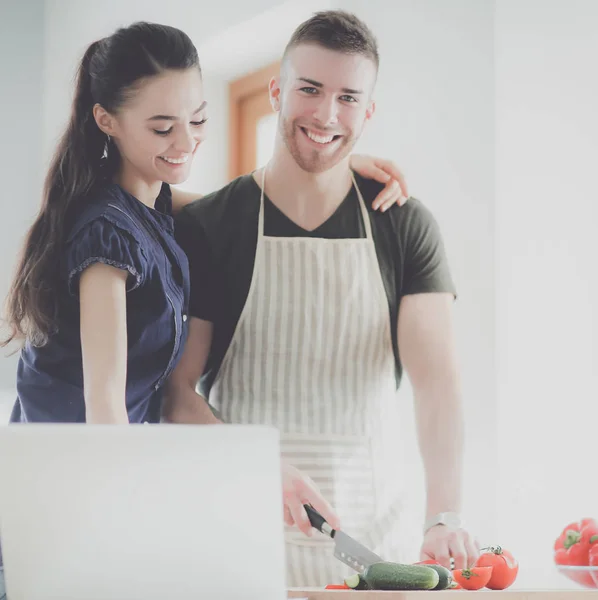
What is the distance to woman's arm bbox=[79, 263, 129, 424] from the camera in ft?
4.67

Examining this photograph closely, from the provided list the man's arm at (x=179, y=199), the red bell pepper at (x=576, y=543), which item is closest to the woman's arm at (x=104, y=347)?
the man's arm at (x=179, y=199)

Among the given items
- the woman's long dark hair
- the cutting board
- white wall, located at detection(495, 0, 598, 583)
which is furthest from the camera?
white wall, located at detection(495, 0, 598, 583)

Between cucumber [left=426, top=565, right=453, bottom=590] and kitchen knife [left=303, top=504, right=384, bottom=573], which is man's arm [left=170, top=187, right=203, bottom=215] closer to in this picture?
kitchen knife [left=303, top=504, right=384, bottom=573]

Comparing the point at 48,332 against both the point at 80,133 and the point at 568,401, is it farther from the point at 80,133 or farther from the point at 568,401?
the point at 568,401

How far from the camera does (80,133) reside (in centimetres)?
166

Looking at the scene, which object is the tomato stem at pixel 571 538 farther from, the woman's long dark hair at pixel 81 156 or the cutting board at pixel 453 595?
the woman's long dark hair at pixel 81 156

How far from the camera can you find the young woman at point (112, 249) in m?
1.46

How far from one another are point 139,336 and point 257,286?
1.29 feet

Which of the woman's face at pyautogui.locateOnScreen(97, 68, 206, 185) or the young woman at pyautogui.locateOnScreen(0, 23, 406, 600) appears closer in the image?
the young woman at pyautogui.locateOnScreen(0, 23, 406, 600)

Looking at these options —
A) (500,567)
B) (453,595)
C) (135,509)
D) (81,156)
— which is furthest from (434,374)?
(135,509)

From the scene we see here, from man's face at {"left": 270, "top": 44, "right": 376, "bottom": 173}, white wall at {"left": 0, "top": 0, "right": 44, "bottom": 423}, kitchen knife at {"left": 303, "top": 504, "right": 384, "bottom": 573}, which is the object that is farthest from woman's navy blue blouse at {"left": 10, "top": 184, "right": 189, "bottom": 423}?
white wall at {"left": 0, "top": 0, "right": 44, "bottom": 423}

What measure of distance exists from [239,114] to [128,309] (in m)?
1.28

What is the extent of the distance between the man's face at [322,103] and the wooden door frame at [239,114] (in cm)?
71

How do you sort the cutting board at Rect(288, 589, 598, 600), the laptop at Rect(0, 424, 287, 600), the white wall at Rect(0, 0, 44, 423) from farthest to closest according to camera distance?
the white wall at Rect(0, 0, 44, 423), the cutting board at Rect(288, 589, 598, 600), the laptop at Rect(0, 424, 287, 600)
